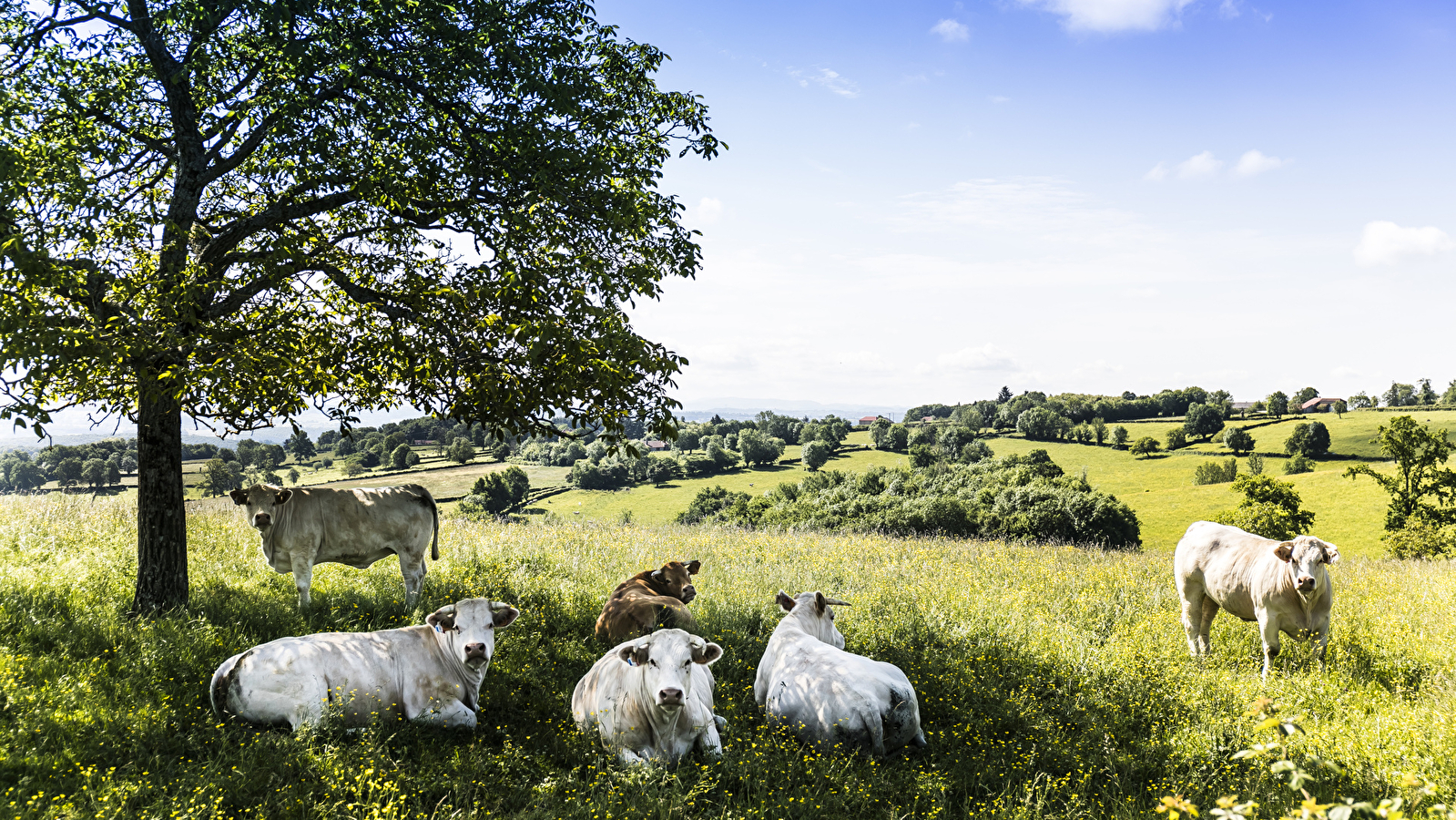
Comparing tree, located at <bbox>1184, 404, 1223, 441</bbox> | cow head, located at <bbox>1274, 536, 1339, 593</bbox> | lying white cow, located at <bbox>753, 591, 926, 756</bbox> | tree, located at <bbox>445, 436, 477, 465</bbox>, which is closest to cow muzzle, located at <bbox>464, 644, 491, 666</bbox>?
lying white cow, located at <bbox>753, 591, 926, 756</bbox>

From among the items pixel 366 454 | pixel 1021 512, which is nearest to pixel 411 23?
pixel 366 454

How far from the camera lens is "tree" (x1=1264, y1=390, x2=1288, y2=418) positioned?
110 metres

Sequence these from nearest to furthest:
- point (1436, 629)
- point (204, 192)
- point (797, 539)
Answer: point (204, 192), point (1436, 629), point (797, 539)

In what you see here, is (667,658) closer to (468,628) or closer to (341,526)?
(468,628)

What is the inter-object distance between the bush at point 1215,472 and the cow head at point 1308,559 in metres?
78.3

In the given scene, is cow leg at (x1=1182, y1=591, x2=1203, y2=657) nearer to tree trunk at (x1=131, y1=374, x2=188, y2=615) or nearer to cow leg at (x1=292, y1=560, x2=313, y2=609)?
cow leg at (x1=292, y1=560, x2=313, y2=609)

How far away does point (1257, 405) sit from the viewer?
369 ft

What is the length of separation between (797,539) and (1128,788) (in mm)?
12616

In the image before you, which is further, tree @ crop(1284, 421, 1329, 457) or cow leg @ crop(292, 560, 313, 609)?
tree @ crop(1284, 421, 1329, 457)

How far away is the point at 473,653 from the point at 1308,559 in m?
9.55

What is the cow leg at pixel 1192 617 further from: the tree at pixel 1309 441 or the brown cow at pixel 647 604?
the tree at pixel 1309 441

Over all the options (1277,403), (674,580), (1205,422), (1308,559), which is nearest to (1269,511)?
(1308,559)

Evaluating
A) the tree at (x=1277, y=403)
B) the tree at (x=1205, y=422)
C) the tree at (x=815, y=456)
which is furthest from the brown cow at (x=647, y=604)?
the tree at (x=1277, y=403)

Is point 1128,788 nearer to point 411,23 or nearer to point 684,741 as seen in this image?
point 684,741
